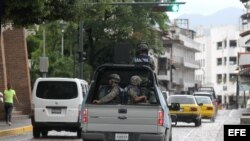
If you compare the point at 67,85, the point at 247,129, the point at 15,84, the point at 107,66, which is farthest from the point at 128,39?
the point at 247,129

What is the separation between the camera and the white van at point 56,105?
84.3 ft

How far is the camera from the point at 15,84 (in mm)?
41250

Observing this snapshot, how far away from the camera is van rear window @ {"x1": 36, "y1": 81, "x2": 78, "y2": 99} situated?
25734 mm

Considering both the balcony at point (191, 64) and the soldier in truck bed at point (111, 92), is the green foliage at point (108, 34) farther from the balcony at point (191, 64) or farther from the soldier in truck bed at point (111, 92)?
the balcony at point (191, 64)

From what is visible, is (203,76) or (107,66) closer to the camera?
(107,66)

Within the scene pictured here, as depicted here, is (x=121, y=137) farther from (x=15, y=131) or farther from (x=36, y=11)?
(x=15, y=131)

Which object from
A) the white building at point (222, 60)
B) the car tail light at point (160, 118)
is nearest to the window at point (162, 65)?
the white building at point (222, 60)

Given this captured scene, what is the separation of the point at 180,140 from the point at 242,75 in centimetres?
1502

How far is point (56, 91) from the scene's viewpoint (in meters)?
25.9

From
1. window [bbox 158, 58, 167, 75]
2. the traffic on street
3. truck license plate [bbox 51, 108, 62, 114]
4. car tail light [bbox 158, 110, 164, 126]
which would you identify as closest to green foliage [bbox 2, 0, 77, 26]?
the traffic on street

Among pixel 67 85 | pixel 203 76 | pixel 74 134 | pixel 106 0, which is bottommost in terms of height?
pixel 203 76

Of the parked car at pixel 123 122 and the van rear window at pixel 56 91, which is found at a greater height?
the parked car at pixel 123 122

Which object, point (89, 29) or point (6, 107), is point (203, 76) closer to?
point (89, 29)

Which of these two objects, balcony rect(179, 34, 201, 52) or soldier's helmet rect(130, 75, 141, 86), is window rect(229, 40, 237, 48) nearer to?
balcony rect(179, 34, 201, 52)
